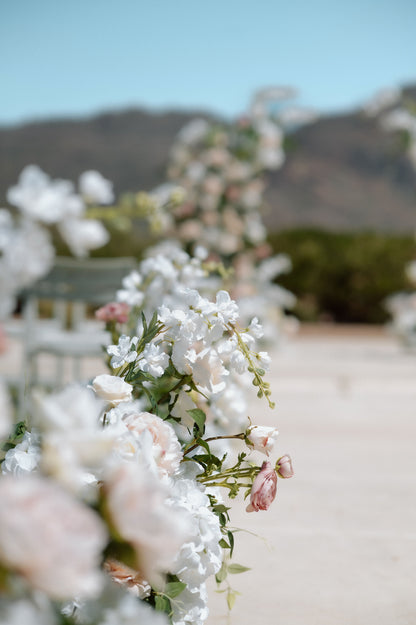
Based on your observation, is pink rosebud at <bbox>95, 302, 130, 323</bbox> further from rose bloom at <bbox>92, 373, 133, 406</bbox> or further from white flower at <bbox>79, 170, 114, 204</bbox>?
rose bloom at <bbox>92, 373, 133, 406</bbox>

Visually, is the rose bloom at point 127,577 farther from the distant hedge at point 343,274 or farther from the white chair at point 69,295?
the distant hedge at point 343,274

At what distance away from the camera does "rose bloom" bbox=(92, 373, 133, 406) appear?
26.4 inches

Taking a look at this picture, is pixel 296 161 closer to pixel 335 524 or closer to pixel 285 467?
pixel 335 524

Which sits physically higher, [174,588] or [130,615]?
[130,615]

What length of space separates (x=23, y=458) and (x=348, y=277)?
8.26 metres

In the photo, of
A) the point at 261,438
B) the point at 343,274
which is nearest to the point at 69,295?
the point at 261,438

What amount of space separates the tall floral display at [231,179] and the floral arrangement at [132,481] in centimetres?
308

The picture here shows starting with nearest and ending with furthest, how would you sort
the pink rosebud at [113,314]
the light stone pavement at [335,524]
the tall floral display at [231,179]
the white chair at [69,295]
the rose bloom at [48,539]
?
1. the rose bloom at [48,539]
2. the light stone pavement at [335,524]
3. the pink rosebud at [113,314]
4. the white chair at [69,295]
5. the tall floral display at [231,179]

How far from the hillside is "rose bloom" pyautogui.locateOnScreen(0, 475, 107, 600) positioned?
1735cm

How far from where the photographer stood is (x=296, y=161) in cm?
1939

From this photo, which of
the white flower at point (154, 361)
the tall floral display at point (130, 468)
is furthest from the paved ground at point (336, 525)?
the white flower at point (154, 361)

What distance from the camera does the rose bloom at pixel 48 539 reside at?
29 centimetres

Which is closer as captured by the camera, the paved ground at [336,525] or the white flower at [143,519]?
the white flower at [143,519]

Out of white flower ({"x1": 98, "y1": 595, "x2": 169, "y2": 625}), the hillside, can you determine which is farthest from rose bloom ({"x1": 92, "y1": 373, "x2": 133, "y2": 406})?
the hillside
